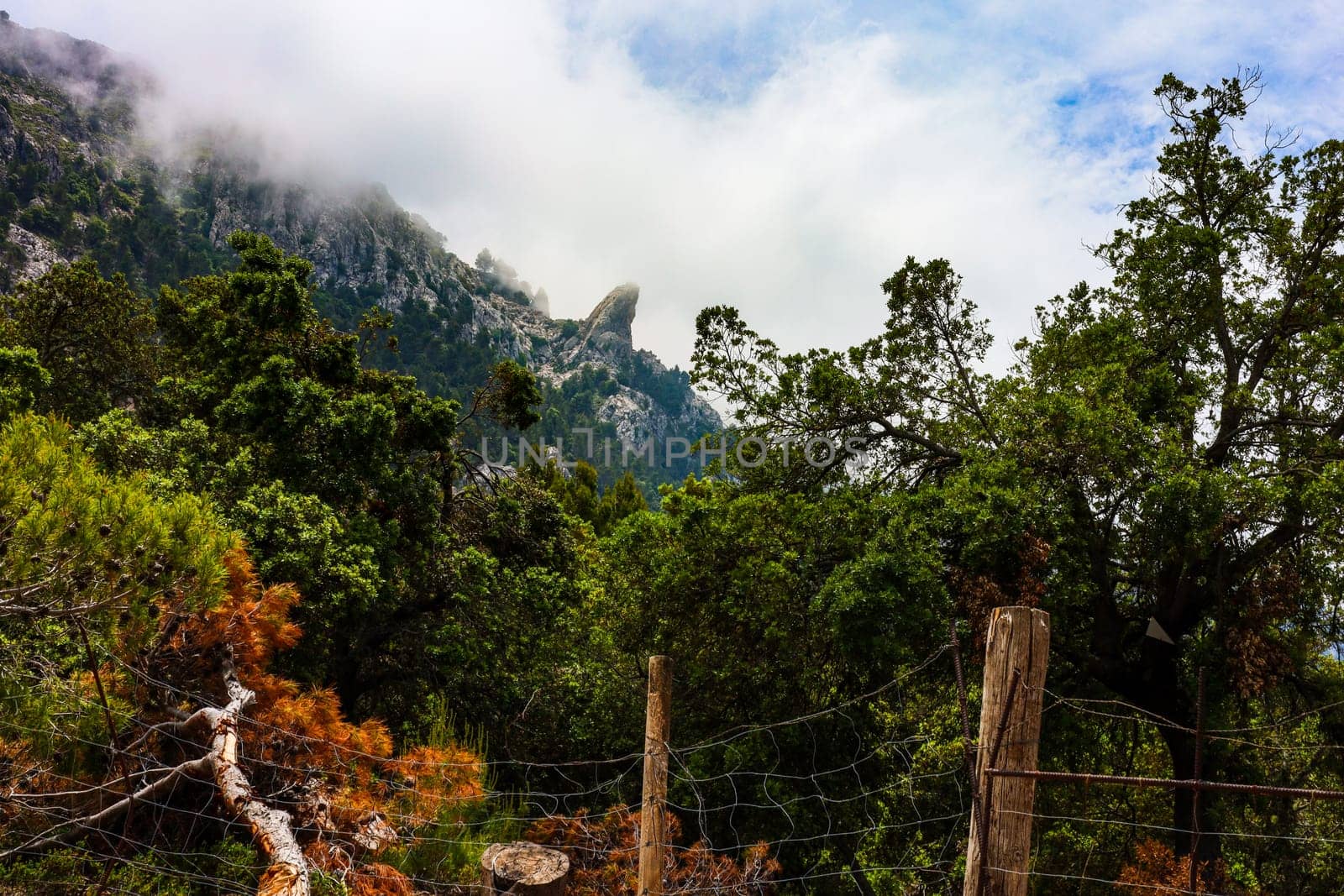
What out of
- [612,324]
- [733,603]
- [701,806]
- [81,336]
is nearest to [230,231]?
[612,324]

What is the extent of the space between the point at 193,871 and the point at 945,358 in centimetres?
784

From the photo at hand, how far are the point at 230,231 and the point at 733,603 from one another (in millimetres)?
83400

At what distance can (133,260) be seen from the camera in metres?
51.8

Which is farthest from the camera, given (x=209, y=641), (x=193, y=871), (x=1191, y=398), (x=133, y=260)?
(x=133, y=260)

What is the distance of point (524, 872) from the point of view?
3.45 meters

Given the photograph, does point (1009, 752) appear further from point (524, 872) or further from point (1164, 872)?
point (1164, 872)

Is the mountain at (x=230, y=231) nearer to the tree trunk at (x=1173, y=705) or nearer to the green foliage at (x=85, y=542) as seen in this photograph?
the tree trunk at (x=1173, y=705)

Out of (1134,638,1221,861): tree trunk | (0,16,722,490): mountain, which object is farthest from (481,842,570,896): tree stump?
(0,16,722,490): mountain

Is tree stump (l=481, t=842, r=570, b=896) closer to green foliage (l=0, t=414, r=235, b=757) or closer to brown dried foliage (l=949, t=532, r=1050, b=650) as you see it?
green foliage (l=0, t=414, r=235, b=757)

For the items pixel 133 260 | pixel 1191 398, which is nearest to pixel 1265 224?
pixel 1191 398

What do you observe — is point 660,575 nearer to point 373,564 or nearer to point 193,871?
point 373,564

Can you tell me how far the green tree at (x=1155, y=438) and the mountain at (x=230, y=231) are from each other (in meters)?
47.6

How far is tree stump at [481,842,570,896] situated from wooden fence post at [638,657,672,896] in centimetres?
40

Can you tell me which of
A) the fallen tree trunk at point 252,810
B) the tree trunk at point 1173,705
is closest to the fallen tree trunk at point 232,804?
the fallen tree trunk at point 252,810
